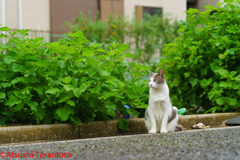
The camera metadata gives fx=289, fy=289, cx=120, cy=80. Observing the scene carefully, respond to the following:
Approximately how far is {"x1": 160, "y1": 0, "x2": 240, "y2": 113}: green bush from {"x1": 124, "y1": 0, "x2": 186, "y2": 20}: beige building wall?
29.5ft

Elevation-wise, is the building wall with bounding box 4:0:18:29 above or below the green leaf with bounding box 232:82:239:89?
above

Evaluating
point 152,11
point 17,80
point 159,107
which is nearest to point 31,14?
point 152,11

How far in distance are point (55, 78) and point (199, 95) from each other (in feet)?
9.53

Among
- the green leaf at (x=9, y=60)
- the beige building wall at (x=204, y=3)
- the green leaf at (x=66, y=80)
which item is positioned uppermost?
the beige building wall at (x=204, y=3)

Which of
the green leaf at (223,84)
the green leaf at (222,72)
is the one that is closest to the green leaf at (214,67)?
the green leaf at (222,72)

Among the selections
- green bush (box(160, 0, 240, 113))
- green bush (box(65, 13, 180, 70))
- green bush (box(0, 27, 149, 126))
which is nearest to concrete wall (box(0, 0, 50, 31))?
green bush (box(65, 13, 180, 70))

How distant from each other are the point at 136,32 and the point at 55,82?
10.9m

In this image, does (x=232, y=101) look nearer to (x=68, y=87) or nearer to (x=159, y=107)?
(x=159, y=107)

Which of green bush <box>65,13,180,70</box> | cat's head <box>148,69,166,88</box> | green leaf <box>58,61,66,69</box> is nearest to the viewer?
green leaf <box>58,61,66,69</box>

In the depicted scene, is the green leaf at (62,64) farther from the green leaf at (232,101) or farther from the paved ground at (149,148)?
the green leaf at (232,101)

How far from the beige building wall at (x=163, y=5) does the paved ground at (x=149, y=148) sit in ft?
38.2

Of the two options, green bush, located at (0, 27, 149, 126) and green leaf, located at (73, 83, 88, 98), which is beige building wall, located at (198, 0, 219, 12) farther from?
green leaf, located at (73, 83, 88, 98)

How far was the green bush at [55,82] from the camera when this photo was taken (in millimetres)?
3322

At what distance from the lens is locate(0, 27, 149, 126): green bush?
10.9 ft
